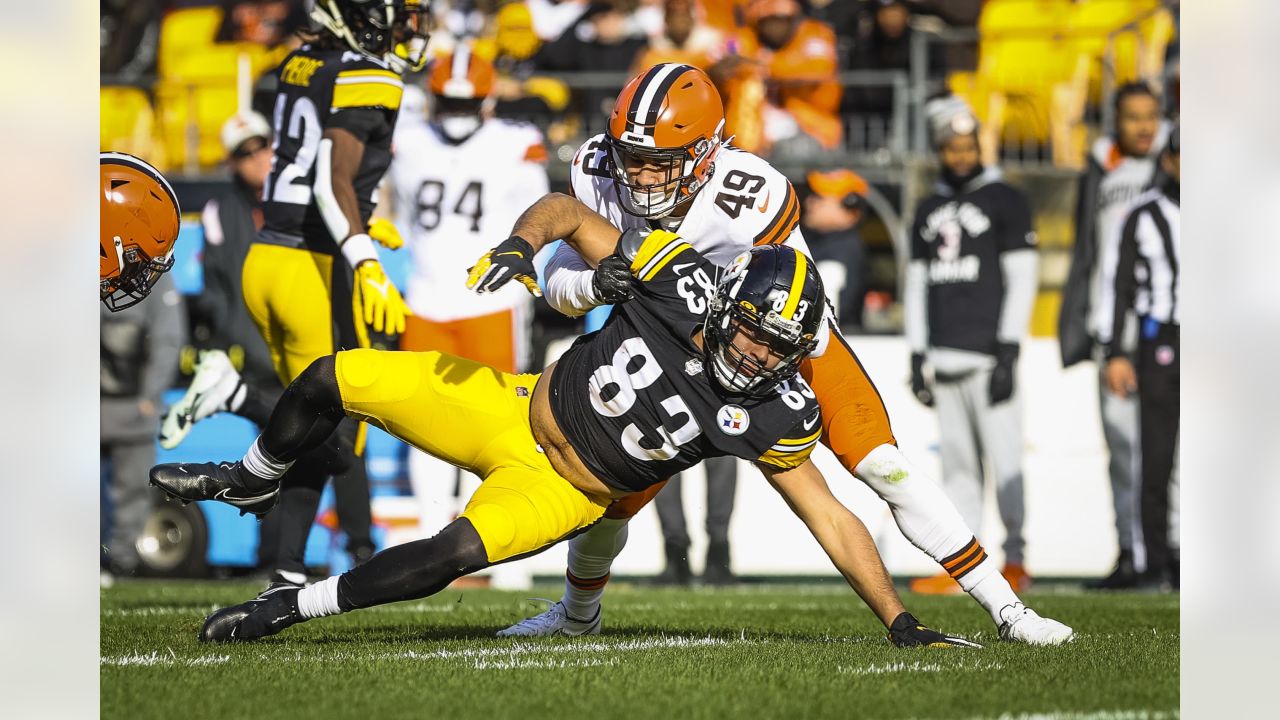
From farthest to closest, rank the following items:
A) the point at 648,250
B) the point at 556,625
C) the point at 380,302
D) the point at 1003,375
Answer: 1. the point at 1003,375
2. the point at 556,625
3. the point at 380,302
4. the point at 648,250

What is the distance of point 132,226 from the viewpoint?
4777 mm

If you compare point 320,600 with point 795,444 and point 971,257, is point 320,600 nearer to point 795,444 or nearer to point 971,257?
point 795,444

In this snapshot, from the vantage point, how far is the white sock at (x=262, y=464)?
4.47m

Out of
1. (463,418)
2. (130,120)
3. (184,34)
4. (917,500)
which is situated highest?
(184,34)

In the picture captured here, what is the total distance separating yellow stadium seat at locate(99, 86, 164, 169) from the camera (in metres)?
11.7

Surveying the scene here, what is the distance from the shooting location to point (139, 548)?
8516 mm

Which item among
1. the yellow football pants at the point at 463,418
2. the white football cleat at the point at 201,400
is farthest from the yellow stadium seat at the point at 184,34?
the yellow football pants at the point at 463,418

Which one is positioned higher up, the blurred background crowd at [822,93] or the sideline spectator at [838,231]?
the blurred background crowd at [822,93]

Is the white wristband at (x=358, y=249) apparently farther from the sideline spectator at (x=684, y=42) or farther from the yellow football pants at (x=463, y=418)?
the sideline spectator at (x=684, y=42)

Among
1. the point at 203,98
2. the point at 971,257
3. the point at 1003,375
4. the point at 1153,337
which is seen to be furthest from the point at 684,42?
the point at 1153,337

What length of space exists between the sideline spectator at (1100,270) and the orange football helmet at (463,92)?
3.57 metres

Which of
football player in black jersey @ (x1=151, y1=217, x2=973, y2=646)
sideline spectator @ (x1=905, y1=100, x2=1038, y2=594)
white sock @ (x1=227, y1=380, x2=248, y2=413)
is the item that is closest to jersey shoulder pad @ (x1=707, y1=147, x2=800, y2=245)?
football player in black jersey @ (x1=151, y1=217, x2=973, y2=646)

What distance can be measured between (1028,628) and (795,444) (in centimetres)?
106
